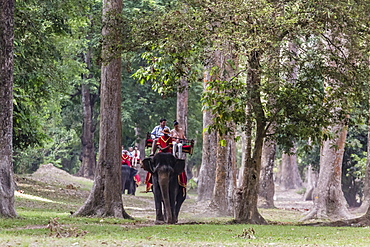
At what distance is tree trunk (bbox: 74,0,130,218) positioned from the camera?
1850cm

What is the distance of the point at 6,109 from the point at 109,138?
3.60m

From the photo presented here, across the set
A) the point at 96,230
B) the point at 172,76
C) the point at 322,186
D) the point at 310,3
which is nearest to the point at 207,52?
the point at 172,76

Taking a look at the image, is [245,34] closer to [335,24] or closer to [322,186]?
[335,24]

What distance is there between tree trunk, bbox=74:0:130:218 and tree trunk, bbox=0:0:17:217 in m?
2.95

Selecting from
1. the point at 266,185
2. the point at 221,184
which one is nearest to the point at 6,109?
the point at 221,184

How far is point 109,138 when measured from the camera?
18.8 m

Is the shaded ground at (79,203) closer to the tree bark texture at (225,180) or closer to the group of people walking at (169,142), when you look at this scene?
the tree bark texture at (225,180)

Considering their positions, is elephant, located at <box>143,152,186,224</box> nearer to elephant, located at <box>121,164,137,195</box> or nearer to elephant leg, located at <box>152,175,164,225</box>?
elephant leg, located at <box>152,175,164,225</box>

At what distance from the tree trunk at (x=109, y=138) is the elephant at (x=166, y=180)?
3.87ft

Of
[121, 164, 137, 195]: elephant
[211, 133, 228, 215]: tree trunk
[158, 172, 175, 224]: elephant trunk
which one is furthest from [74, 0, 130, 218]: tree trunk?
[121, 164, 137, 195]: elephant

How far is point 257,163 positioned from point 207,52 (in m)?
3.22

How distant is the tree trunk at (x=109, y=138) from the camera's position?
18.5 meters

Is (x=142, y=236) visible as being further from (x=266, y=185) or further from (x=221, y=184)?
(x=266, y=185)

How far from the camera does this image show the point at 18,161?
45.7 metres
